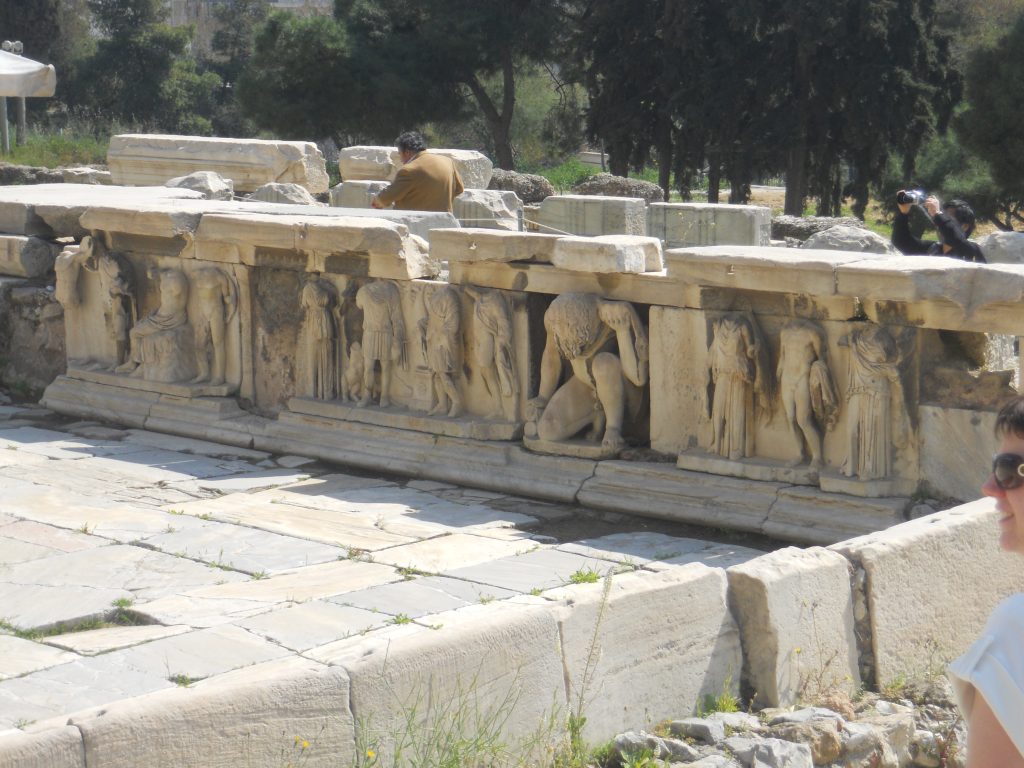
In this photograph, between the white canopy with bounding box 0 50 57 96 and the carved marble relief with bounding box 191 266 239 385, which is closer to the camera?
the carved marble relief with bounding box 191 266 239 385

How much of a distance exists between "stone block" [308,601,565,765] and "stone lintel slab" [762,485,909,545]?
2562 mm

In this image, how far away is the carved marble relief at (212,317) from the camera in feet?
28.9

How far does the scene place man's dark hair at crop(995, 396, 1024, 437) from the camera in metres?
2.33

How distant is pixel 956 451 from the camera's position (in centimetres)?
632

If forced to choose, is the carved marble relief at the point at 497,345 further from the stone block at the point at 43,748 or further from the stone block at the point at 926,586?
the stone block at the point at 43,748

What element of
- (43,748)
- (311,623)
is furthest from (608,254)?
(43,748)

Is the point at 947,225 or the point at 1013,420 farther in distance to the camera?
the point at 947,225

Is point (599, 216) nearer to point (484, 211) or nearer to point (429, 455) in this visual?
point (484, 211)

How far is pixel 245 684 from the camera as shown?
349 cm

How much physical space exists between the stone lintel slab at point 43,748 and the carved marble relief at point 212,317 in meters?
5.77

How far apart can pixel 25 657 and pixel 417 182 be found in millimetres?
6432

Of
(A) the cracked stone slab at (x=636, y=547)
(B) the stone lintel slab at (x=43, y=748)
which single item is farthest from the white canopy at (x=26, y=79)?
(B) the stone lintel slab at (x=43, y=748)

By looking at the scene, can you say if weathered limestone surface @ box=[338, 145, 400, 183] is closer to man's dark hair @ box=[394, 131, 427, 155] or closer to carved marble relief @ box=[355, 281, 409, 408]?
man's dark hair @ box=[394, 131, 427, 155]

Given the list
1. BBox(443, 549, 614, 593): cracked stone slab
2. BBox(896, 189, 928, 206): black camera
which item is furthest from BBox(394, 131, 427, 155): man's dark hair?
BBox(443, 549, 614, 593): cracked stone slab
